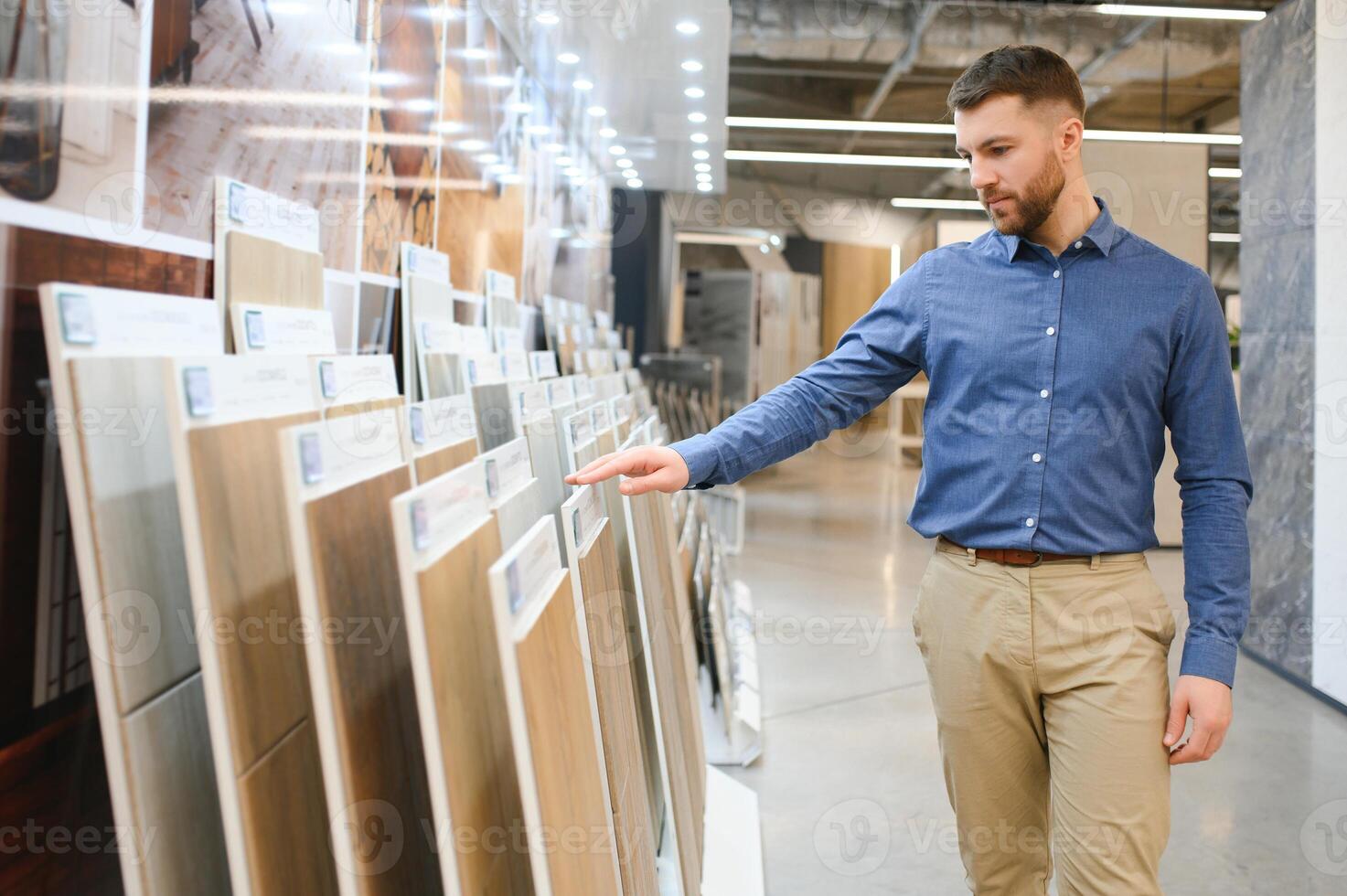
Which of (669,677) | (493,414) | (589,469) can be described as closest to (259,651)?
(589,469)

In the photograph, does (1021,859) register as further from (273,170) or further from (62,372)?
(273,170)

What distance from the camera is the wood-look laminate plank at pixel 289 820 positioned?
1.12 meters

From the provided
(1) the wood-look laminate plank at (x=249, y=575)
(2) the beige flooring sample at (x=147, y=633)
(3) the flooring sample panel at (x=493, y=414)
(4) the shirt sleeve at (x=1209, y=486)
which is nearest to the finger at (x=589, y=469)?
(1) the wood-look laminate plank at (x=249, y=575)

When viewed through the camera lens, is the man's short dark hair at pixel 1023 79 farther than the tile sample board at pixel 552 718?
Yes

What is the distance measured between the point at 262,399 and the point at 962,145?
120cm

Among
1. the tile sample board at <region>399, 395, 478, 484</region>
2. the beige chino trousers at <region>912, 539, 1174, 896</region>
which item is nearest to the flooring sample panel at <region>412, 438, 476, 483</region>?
the tile sample board at <region>399, 395, 478, 484</region>

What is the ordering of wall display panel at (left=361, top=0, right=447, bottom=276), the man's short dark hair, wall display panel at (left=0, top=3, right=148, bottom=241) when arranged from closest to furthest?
wall display panel at (left=0, top=3, right=148, bottom=241) → the man's short dark hair → wall display panel at (left=361, top=0, right=447, bottom=276)

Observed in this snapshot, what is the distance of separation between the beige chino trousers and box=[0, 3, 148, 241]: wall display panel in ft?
5.03

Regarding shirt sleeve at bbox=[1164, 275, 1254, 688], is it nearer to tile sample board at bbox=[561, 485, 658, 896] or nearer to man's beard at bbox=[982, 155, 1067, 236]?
man's beard at bbox=[982, 155, 1067, 236]

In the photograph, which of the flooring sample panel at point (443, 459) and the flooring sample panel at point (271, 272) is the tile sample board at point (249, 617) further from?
the flooring sample panel at point (271, 272)

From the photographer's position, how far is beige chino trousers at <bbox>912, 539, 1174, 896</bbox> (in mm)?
1614

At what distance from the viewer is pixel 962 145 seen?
1.76 metres

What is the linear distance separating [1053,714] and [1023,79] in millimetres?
1051

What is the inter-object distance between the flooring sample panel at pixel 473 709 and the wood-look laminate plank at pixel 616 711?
0.47 feet
